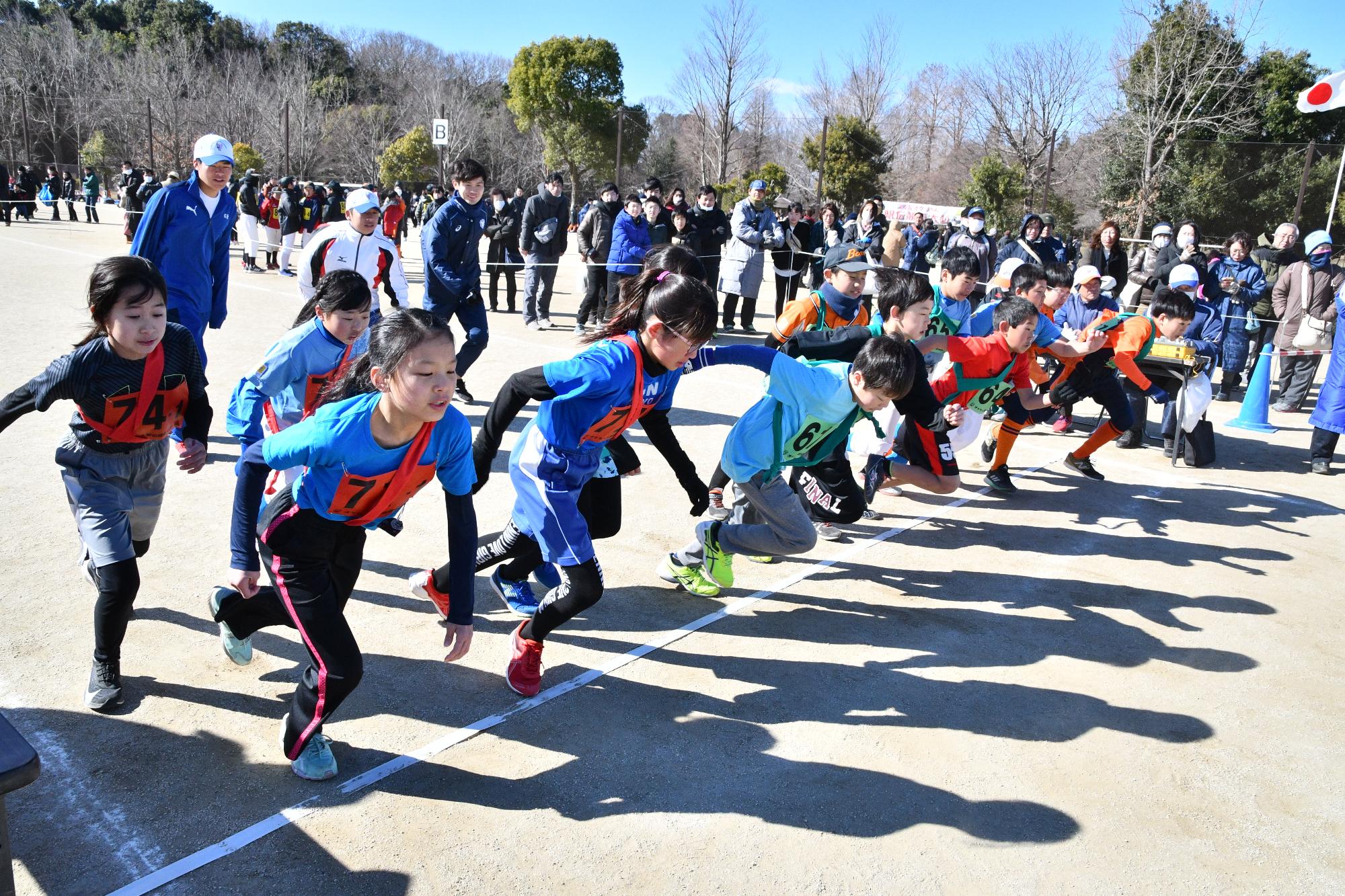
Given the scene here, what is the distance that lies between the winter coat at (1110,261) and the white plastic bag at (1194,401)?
3.77 meters

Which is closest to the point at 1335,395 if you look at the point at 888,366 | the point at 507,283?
the point at 888,366

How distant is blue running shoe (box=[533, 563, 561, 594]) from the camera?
15.1ft

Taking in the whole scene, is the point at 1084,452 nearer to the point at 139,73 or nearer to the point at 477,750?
the point at 477,750

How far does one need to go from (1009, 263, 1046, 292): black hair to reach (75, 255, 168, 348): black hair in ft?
18.4

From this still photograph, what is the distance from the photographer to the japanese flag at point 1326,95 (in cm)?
1214

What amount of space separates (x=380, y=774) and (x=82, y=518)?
1428 millimetres

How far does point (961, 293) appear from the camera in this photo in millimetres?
6602

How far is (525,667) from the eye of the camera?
360cm

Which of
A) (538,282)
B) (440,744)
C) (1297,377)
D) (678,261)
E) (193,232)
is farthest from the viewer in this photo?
(538,282)

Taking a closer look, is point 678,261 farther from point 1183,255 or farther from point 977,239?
point 977,239

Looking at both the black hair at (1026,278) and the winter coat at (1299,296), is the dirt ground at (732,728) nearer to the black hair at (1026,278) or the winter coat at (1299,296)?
the black hair at (1026,278)

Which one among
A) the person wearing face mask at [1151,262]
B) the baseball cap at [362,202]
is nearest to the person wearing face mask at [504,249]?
the baseball cap at [362,202]

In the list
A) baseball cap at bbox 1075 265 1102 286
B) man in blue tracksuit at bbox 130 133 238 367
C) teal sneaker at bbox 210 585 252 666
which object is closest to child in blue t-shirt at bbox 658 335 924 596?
teal sneaker at bbox 210 585 252 666

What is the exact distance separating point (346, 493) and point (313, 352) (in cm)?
127
